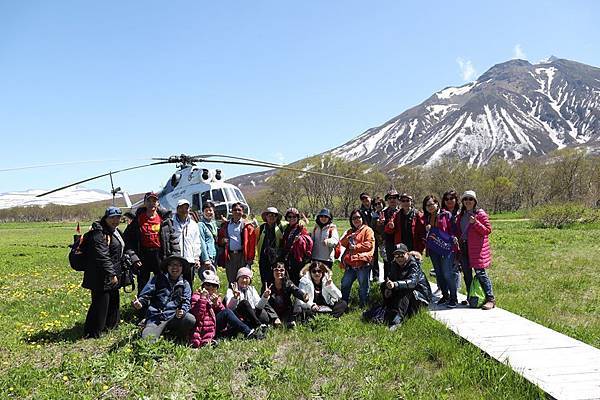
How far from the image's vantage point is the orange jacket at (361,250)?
7715 millimetres

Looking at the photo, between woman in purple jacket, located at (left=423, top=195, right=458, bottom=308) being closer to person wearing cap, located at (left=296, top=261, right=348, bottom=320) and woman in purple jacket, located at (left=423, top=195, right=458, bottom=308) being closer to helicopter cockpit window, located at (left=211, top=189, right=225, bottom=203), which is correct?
person wearing cap, located at (left=296, top=261, right=348, bottom=320)

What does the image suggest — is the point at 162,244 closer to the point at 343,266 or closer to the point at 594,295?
the point at 343,266

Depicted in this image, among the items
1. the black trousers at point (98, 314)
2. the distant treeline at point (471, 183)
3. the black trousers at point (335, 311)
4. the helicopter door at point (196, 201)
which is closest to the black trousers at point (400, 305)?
the black trousers at point (335, 311)

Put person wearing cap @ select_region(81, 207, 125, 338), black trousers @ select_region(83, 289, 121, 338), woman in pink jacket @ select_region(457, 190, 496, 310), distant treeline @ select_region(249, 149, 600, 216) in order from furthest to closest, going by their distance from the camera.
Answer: distant treeline @ select_region(249, 149, 600, 216), woman in pink jacket @ select_region(457, 190, 496, 310), black trousers @ select_region(83, 289, 121, 338), person wearing cap @ select_region(81, 207, 125, 338)

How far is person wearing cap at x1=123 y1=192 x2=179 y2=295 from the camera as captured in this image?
7270 millimetres

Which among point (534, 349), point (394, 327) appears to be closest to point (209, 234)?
point (394, 327)

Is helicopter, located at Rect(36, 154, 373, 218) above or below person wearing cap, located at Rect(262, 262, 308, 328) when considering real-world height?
above

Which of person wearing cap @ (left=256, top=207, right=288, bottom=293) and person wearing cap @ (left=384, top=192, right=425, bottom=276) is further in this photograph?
person wearing cap @ (left=384, top=192, right=425, bottom=276)

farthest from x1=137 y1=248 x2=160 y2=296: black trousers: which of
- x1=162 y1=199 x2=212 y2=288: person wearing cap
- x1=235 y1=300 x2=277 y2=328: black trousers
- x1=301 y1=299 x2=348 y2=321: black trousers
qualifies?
Result: x1=301 y1=299 x2=348 y2=321: black trousers

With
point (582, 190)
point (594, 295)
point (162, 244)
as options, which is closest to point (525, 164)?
point (582, 190)

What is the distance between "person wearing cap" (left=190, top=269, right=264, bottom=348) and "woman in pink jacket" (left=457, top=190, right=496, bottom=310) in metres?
3.63

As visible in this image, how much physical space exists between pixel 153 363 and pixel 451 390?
3284 mm

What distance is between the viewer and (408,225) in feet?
26.7

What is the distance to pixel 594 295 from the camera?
8.70 m
